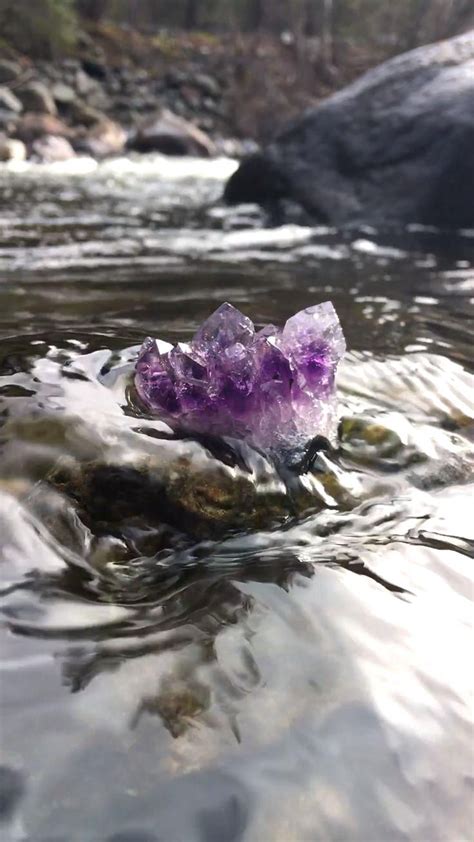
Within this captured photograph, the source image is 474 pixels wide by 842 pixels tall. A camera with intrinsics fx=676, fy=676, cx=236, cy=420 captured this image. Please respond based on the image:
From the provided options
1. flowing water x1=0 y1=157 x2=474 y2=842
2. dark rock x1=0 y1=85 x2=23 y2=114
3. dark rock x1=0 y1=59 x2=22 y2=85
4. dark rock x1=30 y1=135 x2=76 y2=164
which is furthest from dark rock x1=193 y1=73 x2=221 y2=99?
flowing water x1=0 y1=157 x2=474 y2=842

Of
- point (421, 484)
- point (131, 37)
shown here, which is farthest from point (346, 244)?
point (131, 37)

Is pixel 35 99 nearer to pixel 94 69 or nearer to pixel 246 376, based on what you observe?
pixel 94 69

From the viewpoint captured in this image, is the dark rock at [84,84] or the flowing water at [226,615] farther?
the dark rock at [84,84]

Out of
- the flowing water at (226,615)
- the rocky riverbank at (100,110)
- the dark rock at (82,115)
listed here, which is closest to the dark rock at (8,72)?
the rocky riverbank at (100,110)

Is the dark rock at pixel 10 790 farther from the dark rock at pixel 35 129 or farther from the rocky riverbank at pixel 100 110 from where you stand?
the dark rock at pixel 35 129

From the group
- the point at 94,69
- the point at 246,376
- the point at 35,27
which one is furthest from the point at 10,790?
the point at 94,69

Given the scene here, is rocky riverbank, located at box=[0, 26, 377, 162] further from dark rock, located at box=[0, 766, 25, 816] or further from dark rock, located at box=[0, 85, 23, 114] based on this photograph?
dark rock, located at box=[0, 766, 25, 816]

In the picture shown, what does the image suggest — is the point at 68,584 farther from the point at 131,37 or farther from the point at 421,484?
the point at 131,37
